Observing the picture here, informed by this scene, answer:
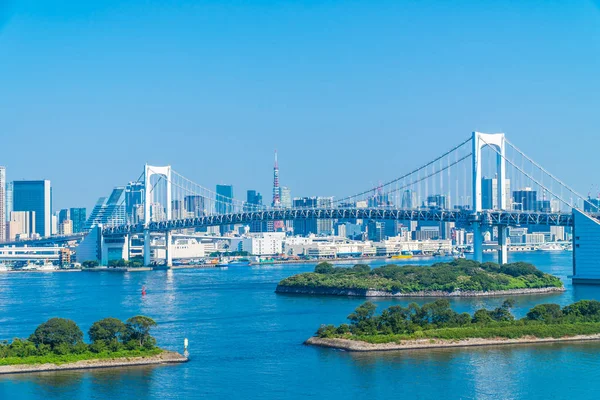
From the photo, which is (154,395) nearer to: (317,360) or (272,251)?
(317,360)

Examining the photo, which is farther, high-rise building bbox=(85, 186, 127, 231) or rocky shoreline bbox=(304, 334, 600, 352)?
high-rise building bbox=(85, 186, 127, 231)

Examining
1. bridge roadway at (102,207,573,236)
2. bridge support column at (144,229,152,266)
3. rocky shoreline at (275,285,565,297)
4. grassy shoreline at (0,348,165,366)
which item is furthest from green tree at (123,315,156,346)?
bridge support column at (144,229,152,266)

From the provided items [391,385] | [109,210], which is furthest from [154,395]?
[109,210]

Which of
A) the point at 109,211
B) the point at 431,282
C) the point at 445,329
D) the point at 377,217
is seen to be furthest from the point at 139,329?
the point at 109,211

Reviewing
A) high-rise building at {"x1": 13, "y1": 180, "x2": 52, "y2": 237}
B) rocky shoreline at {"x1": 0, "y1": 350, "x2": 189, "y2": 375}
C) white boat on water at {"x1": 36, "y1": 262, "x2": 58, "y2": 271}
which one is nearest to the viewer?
rocky shoreline at {"x1": 0, "y1": 350, "x2": 189, "y2": 375}

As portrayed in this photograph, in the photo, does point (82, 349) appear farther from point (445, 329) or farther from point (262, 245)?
point (262, 245)

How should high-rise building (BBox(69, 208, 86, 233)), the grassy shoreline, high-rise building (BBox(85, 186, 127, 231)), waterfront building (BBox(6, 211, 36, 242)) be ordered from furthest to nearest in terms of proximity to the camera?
1. high-rise building (BBox(69, 208, 86, 233))
2. waterfront building (BBox(6, 211, 36, 242))
3. high-rise building (BBox(85, 186, 127, 231))
4. the grassy shoreline

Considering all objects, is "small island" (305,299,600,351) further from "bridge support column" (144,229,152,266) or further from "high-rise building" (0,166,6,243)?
"high-rise building" (0,166,6,243)

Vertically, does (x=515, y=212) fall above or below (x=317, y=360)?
above
